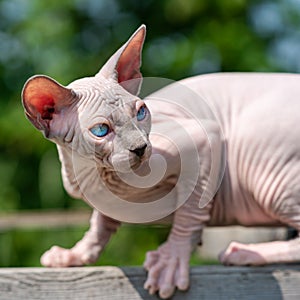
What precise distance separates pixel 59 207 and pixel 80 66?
79 cm

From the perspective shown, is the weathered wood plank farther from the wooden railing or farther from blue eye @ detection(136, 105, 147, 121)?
blue eye @ detection(136, 105, 147, 121)

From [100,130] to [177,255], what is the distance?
33 cm

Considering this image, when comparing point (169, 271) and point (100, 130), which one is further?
point (169, 271)

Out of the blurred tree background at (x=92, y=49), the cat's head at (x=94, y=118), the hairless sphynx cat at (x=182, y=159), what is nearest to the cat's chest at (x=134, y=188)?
the hairless sphynx cat at (x=182, y=159)

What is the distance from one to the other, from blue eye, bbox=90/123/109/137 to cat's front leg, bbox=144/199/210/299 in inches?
11.2

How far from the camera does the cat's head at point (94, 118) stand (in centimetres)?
117

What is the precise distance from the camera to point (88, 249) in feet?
4.89

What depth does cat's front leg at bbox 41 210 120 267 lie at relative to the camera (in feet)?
4.81

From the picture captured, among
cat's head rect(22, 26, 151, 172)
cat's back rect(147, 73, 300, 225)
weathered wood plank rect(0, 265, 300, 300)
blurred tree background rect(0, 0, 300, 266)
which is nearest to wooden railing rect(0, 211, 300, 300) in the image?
weathered wood plank rect(0, 265, 300, 300)

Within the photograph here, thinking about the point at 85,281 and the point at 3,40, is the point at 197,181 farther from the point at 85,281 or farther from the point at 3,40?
the point at 3,40

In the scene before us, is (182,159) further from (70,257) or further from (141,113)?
(70,257)

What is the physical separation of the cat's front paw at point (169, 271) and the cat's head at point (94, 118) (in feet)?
0.83

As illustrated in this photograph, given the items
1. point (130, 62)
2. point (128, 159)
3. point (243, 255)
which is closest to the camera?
point (128, 159)

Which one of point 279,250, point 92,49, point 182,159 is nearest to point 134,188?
point 182,159
